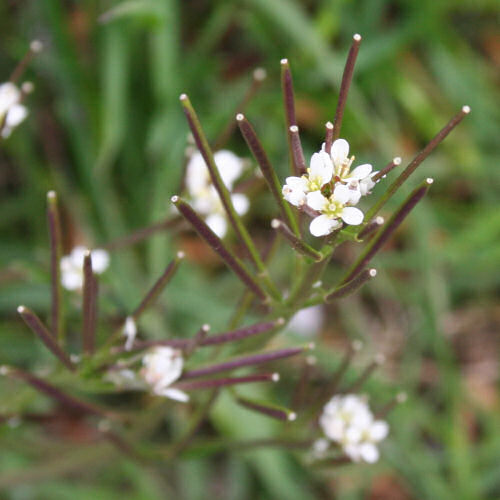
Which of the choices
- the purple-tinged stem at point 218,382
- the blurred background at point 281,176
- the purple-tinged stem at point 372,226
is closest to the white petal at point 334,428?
the purple-tinged stem at point 218,382

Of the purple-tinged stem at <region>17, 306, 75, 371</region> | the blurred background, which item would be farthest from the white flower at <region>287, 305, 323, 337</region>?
the purple-tinged stem at <region>17, 306, 75, 371</region>

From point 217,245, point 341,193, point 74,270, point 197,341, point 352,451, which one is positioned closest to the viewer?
point 341,193

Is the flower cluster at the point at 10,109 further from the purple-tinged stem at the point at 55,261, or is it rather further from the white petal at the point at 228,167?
the white petal at the point at 228,167

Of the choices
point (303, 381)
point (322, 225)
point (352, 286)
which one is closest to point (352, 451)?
point (303, 381)

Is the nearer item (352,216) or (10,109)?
(352,216)

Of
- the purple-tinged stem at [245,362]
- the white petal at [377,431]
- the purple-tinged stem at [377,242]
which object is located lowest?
the white petal at [377,431]

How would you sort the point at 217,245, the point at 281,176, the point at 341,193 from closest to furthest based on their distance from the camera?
the point at 341,193 < the point at 217,245 < the point at 281,176

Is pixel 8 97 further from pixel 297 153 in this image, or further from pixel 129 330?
pixel 297 153
